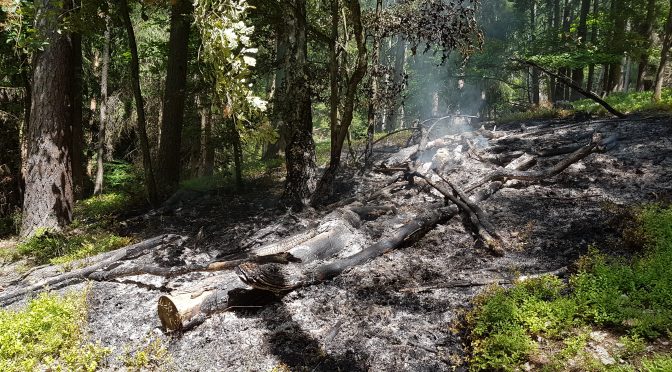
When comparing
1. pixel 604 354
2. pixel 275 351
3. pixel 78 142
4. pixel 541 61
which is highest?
pixel 541 61

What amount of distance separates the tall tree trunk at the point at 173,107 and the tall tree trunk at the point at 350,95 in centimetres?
431

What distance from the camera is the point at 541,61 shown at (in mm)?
15719

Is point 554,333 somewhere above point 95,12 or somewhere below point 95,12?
below

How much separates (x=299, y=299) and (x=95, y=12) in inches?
219

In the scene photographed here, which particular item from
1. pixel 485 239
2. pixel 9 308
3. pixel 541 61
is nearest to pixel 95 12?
pixel 9 308

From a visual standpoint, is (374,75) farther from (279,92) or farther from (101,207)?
(101,207)

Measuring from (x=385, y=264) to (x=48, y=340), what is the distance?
353 centimetres

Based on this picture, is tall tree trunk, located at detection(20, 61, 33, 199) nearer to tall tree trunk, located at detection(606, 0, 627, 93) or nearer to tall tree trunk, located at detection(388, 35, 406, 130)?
tall tree trunk, located at detection(388, 35, 406, 130)

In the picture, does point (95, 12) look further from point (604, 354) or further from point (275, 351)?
point (604, 354)

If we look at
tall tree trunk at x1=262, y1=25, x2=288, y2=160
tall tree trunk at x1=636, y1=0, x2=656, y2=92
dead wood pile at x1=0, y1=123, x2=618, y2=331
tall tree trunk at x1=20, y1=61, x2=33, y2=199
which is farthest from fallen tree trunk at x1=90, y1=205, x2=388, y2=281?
tall tree trunk at x1=636, y1=0, x2=656, y2=92

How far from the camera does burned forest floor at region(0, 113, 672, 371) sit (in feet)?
11.6

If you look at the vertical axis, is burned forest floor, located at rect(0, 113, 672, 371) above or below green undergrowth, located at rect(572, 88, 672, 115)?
below

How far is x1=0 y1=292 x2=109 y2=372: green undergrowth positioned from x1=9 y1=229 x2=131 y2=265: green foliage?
207 cm

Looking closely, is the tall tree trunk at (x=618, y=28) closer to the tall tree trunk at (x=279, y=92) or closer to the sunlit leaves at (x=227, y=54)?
the tall tree trunk at (x=279, y=92)
